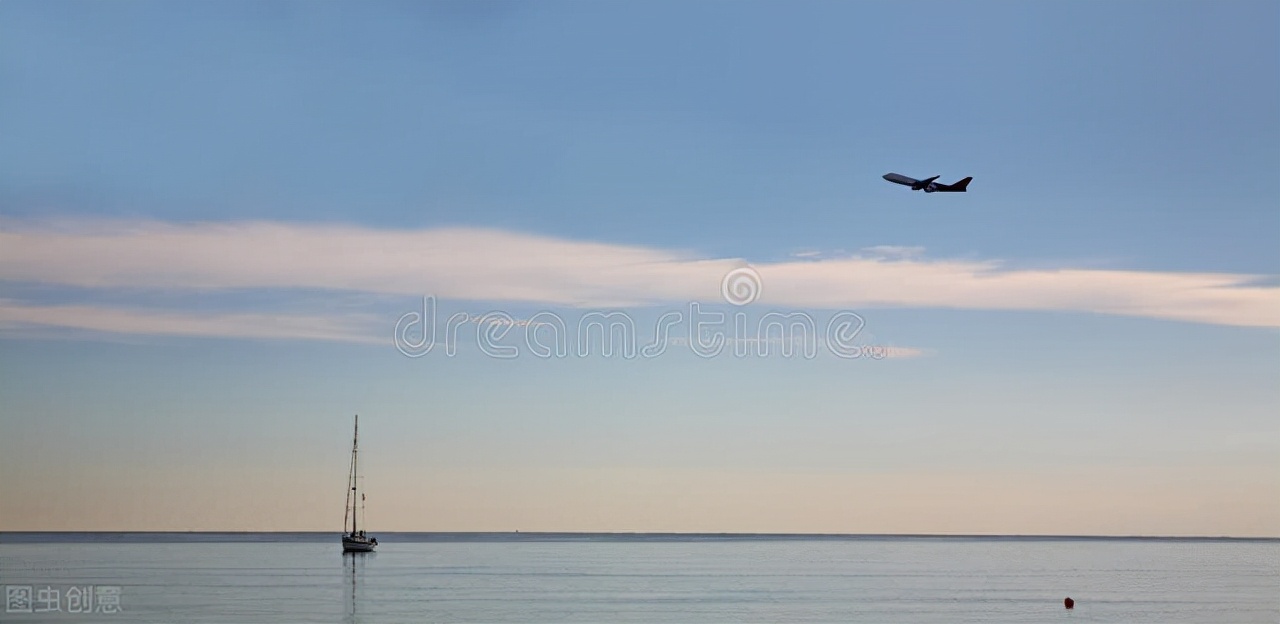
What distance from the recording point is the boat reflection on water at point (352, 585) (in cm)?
9044

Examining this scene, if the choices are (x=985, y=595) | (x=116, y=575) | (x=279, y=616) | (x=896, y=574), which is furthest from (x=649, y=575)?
(x=279, y=616)

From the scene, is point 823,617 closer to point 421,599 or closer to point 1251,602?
point 421,599

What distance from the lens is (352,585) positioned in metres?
123

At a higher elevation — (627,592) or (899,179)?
(899,179)

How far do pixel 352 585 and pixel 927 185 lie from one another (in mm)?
69500

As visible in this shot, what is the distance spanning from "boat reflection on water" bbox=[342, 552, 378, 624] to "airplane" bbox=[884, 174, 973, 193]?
44084mm
